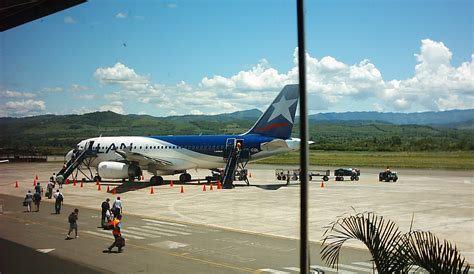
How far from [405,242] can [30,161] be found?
101m

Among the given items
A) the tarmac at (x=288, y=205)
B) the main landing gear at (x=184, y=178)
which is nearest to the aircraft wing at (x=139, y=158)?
the tarmac at (x=288, y=205)

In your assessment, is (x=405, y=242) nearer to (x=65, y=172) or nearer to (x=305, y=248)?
(x=305, y=248)

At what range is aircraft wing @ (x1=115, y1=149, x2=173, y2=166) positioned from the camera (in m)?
41.5

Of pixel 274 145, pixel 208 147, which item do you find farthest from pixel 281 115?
pixel 208 147

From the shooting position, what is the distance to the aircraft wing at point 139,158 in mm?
41500

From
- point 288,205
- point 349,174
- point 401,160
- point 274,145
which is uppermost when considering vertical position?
point 274,145

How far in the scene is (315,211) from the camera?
26.5m

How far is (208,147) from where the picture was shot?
4341cm

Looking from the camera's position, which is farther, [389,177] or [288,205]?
[389,177]

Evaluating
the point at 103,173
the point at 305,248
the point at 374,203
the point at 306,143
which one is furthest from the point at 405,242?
the point at 103,173

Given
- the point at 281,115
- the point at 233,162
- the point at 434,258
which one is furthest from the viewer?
the point at 281,115

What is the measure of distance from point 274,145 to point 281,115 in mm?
3377

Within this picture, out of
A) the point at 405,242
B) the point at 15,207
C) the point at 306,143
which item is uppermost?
the point at 306,143

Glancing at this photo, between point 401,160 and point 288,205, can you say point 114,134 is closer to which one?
point 401,160
